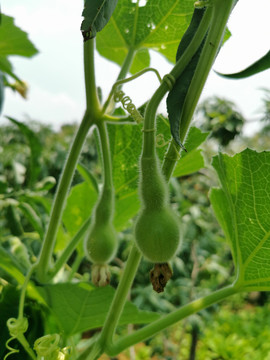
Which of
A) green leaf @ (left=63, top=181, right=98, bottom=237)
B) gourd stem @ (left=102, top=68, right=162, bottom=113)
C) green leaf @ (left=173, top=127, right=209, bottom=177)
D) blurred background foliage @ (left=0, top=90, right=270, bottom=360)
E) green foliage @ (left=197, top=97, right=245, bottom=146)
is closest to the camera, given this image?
gourd stem @ (left=102, top=68, right=162, bottom=113)

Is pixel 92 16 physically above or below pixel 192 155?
above

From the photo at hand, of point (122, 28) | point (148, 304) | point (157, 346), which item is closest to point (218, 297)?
point (122, 28)

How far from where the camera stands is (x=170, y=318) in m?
0.56

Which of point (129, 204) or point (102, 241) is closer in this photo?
point (102, 241)

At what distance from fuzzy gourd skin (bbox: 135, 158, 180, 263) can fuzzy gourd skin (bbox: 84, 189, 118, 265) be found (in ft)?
0.48

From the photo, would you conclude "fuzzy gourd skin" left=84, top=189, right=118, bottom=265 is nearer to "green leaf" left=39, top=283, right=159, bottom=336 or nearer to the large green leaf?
"green leaf" left=39, top=283, right=159, bottom=336

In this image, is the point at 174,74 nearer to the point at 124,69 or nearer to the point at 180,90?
the point at 180,90

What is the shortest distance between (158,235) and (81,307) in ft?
0.99

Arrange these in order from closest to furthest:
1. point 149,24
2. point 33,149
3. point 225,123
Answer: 1. point 149,24
2. point 33,149
3. point 225,123

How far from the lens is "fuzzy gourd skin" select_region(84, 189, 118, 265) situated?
61 cm

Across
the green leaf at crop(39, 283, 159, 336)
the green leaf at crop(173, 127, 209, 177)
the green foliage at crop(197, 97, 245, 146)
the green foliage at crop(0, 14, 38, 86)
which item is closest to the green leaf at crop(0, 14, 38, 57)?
the green foliage at crop(0, 14, 38, 86)

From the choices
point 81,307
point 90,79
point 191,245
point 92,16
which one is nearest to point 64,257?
point 81,307

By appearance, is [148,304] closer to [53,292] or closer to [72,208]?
[72,208]

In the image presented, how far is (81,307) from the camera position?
0.68 metres
